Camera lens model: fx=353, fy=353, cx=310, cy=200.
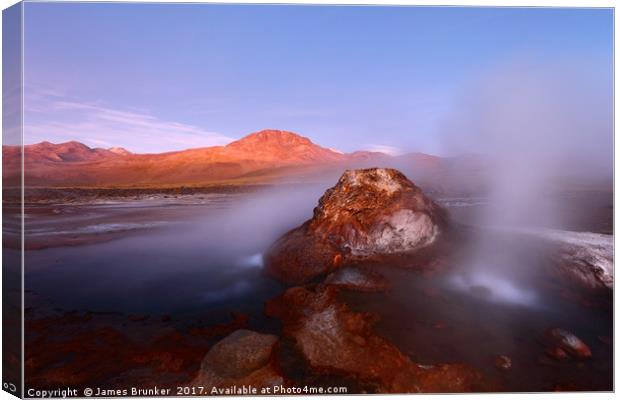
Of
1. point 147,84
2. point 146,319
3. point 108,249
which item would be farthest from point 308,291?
point 147,84

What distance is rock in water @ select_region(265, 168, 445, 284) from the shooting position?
3396 mm

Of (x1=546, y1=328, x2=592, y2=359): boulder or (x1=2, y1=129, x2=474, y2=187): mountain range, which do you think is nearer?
(x1=546, y1=328, x2=592, y2=359): boulder

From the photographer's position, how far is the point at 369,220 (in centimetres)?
345

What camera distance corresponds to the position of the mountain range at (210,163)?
10.5 ft

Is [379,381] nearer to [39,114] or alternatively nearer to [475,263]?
[475,263]

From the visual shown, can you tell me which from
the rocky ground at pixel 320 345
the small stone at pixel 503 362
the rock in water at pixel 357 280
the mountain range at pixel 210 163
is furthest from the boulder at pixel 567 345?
the mountain range at pixel 210 163

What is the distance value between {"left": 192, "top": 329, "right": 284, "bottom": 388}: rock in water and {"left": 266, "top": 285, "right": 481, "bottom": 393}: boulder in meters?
0.23

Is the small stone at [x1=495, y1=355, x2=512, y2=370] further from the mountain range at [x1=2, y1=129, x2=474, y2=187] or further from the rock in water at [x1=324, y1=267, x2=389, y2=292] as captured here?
the mountain range at [x1=2, y1=129, x2=474, y2=187]

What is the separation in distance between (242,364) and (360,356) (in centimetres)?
98

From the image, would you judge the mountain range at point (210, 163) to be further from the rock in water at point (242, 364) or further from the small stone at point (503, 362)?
the small stone at point (503, 362)

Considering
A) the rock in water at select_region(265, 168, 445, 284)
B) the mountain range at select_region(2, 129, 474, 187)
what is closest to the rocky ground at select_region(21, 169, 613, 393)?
the rock in water at select_region(265, 168, 445, 284)

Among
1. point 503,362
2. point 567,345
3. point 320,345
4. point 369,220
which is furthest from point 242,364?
point 567,345

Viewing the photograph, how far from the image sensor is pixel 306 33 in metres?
3.35

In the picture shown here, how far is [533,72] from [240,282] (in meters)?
3.39
